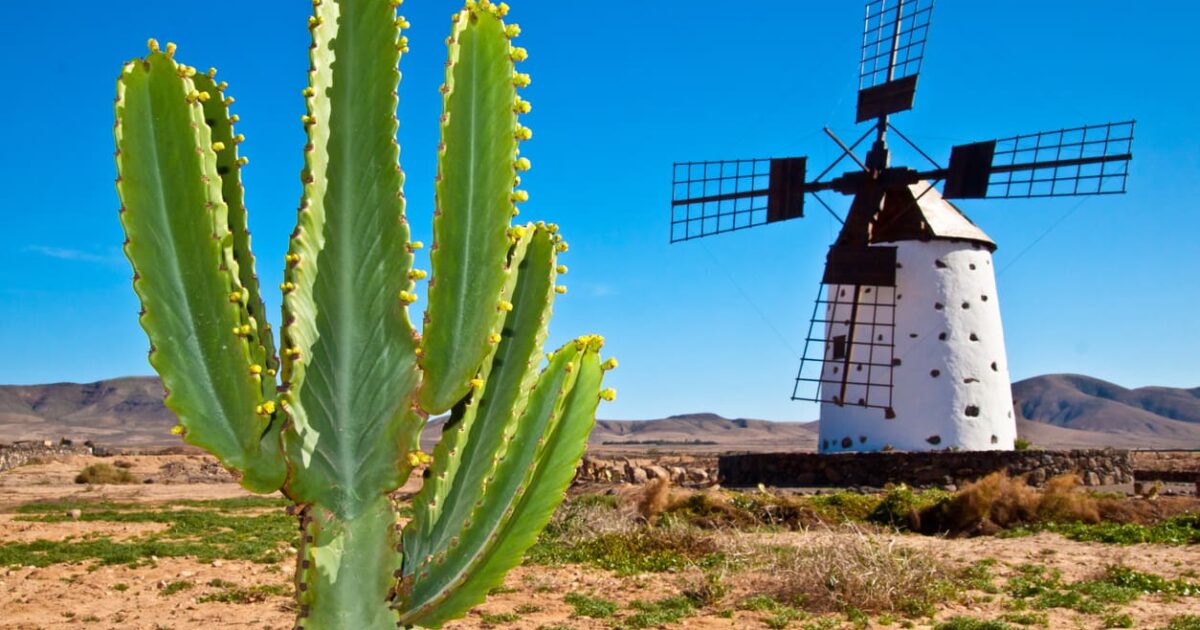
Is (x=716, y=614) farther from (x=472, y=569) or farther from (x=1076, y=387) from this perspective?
(x=1076, y=387)

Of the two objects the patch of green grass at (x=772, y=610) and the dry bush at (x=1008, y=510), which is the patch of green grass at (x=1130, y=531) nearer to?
the dry bush at (x=1008, y=510)

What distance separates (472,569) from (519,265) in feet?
4.04

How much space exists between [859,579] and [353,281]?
23.3 feet

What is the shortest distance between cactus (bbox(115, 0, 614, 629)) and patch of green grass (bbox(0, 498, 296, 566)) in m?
9.54

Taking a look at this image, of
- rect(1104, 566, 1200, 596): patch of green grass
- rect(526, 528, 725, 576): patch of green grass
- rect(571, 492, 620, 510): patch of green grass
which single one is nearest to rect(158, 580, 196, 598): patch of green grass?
rect(526, 528, 725, 576): patch of green grass

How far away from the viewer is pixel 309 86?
10.9ft

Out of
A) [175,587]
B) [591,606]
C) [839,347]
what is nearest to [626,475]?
[839,347]

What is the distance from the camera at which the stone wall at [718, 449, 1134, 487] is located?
63.7ft

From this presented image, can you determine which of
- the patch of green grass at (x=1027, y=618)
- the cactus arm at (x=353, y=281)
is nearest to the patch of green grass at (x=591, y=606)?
the patch of green grass at (x=1027, y=618)

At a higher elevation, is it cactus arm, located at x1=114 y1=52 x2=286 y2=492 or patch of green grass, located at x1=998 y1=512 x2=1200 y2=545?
cactus arm, located at x1=114 y1=52 x2=286 y2=492

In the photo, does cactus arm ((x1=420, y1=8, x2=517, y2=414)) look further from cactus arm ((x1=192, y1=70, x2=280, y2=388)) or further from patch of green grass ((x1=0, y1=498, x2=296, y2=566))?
patch of green grass ((x1=0, y1=498, x2=296, y2=566))

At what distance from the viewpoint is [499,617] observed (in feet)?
28.3

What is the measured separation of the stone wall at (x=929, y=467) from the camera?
63.7ft

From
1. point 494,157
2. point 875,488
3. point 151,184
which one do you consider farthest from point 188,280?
point 875,488
